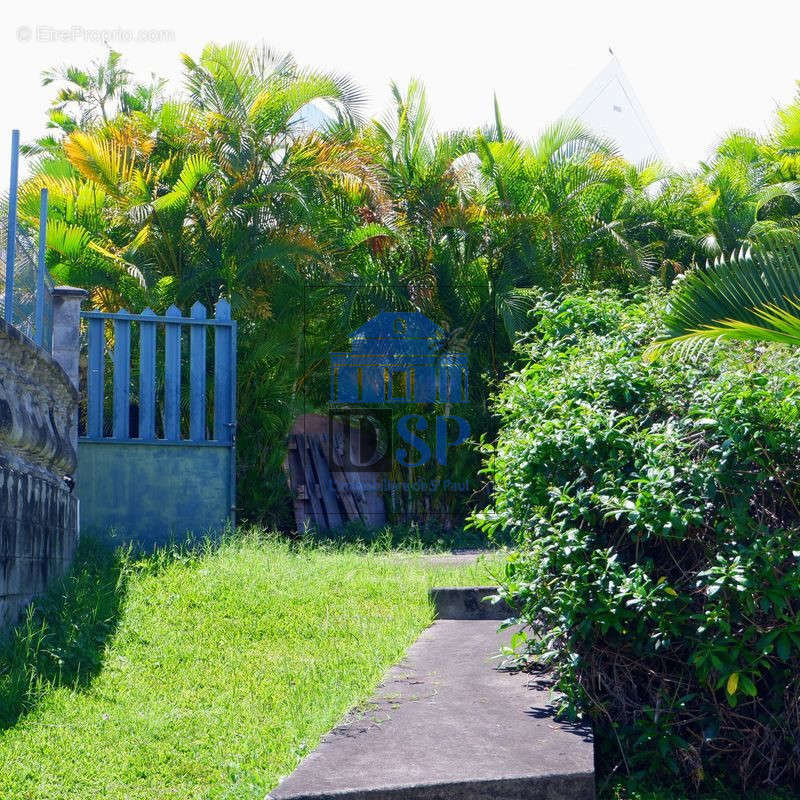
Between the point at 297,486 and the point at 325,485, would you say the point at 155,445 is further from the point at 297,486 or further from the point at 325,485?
the point at 325,485

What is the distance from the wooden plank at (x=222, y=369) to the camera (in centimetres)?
833

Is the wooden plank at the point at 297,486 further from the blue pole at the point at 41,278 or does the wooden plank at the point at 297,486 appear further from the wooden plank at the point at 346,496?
the blue pole at the point at 41,278

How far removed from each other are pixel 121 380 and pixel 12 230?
3.06m

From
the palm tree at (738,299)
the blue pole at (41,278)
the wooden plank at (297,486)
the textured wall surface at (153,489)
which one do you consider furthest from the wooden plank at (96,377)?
the palm tree at (738,299)

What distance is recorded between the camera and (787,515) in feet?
11.7

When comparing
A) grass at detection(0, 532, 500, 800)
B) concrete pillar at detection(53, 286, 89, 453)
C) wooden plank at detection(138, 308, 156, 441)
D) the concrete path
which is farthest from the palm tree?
wooden plank at detection(138, 308, 156, 441)

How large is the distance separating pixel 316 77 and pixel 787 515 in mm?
8588

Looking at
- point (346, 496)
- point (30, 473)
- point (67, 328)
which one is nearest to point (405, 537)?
point (346, 496)

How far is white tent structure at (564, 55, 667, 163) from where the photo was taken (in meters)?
16.6

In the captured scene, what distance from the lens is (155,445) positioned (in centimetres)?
801

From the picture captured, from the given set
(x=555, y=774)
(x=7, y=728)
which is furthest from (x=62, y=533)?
(x=555, y=774)

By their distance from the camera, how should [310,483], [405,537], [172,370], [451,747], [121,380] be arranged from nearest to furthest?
1. [451,747]
2. [121,380]
3. [172,370]
4. [405,537]
5. [310,483]

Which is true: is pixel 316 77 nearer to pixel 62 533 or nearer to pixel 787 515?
pixel 62 533

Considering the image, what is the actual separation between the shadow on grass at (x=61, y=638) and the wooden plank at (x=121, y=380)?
6.12 ft
